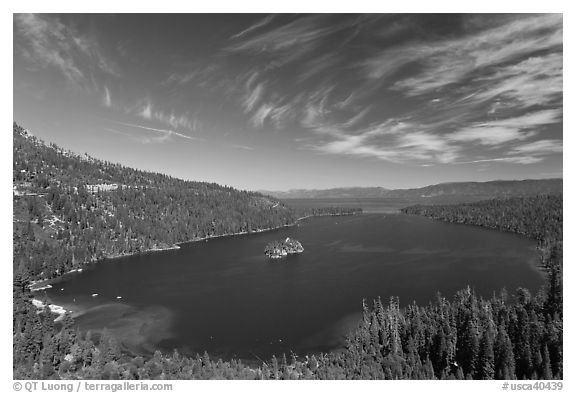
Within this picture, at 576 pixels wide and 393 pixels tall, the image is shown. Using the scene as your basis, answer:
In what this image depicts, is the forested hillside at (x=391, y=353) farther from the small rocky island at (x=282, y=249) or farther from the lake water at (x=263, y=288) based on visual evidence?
the small rocky island at (x=282, y=249)

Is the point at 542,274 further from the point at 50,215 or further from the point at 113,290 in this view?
the point at 50,215

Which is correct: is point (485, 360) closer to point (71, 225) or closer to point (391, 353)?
point (391, 353)

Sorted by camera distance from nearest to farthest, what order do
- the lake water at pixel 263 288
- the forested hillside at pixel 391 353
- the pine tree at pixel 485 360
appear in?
the forested hillside at pixel 391 353, the pine tree at pixel 485 360, the lake water at pixel 263 288

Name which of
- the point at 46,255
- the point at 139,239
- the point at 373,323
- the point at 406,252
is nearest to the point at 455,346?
the point at 373,323

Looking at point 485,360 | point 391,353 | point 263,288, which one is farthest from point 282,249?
point 485,360

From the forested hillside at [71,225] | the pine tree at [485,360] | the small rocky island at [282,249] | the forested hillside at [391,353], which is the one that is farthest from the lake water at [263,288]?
the pine tree at [485,360]

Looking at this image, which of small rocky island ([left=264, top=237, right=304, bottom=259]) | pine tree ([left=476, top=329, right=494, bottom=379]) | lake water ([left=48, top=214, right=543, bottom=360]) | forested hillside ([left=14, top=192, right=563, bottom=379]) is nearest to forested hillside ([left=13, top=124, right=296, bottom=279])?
lake water ([left=48, top=214, right=543, bottom=360])
